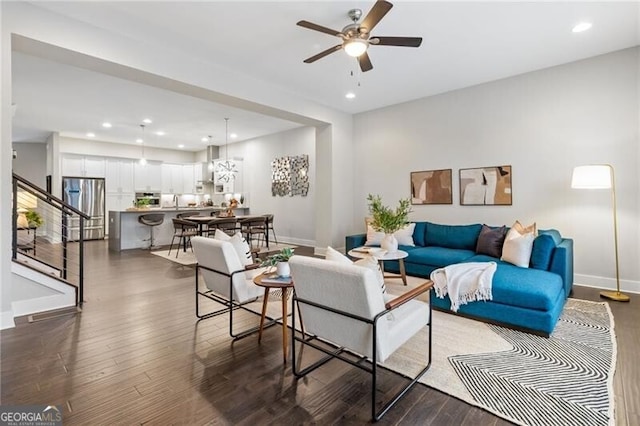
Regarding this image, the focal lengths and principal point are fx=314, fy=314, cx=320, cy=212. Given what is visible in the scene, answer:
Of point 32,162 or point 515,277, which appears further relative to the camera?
point 32,162

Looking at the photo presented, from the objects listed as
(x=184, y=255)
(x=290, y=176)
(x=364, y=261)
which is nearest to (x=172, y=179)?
(x=290, y=176)

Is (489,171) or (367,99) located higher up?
(367,99)

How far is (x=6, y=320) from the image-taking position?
2.98m

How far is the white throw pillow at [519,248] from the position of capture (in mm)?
3701

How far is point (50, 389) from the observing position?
6.78 feet

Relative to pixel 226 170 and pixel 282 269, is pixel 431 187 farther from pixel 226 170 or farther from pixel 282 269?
pixel 226 170

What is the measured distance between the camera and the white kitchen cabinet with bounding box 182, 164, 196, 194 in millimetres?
11430

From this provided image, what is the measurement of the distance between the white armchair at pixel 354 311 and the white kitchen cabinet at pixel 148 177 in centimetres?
1017

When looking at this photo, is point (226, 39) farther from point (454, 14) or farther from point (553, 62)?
point (553, 62)

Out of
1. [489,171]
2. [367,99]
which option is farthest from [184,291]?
[489,171]

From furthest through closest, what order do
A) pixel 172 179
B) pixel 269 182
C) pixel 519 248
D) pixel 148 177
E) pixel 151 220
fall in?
1. pixel 172 179
2. pixel 148 177
3. pixel 269 182
4. pixel 151 220
5. pixel 519 248

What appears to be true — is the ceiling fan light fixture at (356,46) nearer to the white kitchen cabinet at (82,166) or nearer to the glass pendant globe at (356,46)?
the glass pendant globe at (356,46)

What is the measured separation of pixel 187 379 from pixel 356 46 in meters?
3.23

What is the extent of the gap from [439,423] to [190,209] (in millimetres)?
8155
